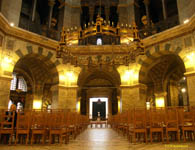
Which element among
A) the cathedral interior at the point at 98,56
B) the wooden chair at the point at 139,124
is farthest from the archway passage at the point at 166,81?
the wooden chair at the point at 139,124

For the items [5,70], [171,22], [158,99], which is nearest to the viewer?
[5,70]

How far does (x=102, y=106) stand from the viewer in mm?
21422

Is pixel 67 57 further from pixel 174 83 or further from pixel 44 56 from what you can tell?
pixel 174 83

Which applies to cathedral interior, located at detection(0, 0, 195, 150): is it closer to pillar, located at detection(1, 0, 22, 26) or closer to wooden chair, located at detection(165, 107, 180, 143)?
pillar, located at detection(1, 0, 22, 26)

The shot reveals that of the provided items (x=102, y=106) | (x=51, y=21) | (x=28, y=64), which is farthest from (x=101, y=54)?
(x=102, y=106)

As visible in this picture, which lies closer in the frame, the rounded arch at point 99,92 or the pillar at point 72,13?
the pillar at point 72,13

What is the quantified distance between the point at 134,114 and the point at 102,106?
15.2 m

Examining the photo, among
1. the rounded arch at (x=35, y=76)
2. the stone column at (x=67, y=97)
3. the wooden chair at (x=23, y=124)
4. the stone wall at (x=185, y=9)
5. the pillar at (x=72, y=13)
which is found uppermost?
the pillar at (x=72, y=13)

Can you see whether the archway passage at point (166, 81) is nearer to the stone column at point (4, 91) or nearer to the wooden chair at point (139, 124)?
the wooden chair at point (139, 124)

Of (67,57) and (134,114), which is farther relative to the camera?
(67,57)

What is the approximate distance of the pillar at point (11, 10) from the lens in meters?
10.9

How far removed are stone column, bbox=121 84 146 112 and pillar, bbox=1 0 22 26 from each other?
8.51 meters

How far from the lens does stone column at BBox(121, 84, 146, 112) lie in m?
12.6

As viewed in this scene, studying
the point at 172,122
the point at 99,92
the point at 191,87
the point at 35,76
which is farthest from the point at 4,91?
the point at 99,92
